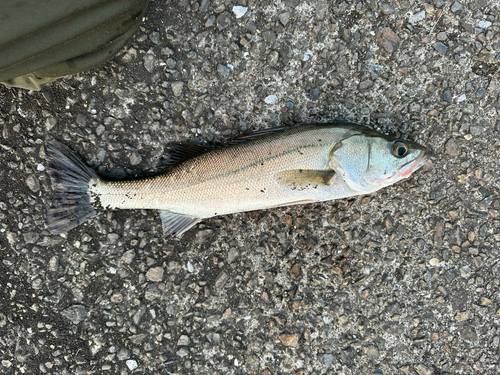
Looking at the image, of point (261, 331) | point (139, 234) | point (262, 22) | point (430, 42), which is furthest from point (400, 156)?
point (139, 234)

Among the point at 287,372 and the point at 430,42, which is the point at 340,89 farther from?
the point at 287,372

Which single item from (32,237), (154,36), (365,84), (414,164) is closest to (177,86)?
(154,36)

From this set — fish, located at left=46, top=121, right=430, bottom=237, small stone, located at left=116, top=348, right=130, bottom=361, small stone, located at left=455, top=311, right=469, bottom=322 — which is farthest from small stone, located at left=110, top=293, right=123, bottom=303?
small stone, located at left=455, top=311, right=469, bottom=322

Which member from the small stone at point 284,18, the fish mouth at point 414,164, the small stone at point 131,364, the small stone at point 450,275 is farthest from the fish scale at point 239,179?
the small stone at point 131,364

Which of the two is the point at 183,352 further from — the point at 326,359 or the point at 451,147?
the point at 451,147

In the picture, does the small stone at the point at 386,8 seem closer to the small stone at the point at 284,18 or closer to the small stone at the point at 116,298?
the small stone at the point at 284,18

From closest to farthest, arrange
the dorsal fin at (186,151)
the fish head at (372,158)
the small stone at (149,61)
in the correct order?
the fish head at (372,158) → the dorsal fin at (186,151) → the small stone at (149,61)
